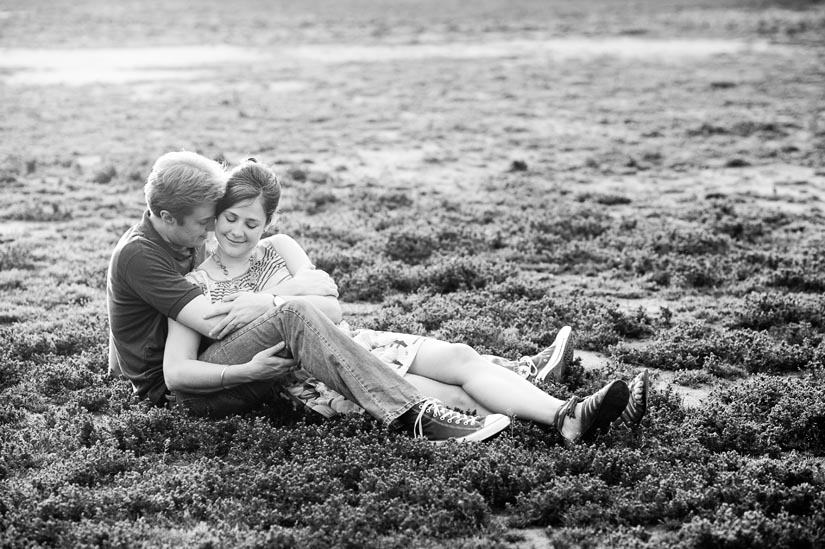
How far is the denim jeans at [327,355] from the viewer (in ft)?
19.5

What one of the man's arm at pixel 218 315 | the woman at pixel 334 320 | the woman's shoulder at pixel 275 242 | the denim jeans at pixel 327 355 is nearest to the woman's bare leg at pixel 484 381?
the woman at pixel 334 320

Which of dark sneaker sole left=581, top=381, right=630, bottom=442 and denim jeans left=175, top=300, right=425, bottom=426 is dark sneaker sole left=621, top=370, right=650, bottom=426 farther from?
denim jeans left=175, top=300, right=425, bottom=426

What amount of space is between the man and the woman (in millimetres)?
151

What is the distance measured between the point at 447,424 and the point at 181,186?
2333 mm

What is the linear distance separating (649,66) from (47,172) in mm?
17966

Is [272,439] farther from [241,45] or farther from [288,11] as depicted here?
[288,11]

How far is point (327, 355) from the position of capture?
19.5 ft

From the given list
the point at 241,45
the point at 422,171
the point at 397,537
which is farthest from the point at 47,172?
the point at 241,45

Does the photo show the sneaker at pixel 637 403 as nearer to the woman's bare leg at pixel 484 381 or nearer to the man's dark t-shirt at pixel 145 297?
the woman's bare leg at pixel 484 381

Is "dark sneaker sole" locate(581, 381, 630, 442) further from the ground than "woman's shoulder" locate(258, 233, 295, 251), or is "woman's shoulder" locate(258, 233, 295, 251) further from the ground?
"woman's shoulder" locate(258, 233, 295, 251)

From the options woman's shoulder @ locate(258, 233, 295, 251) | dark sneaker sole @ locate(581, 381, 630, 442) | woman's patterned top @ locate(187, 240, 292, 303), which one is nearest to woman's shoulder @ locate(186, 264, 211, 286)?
woman's patterned top @ locate(187, 240, 292, 303)

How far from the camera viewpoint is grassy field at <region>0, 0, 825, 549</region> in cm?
529

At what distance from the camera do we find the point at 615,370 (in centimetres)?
737

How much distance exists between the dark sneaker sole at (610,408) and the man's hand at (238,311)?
2.24 m
